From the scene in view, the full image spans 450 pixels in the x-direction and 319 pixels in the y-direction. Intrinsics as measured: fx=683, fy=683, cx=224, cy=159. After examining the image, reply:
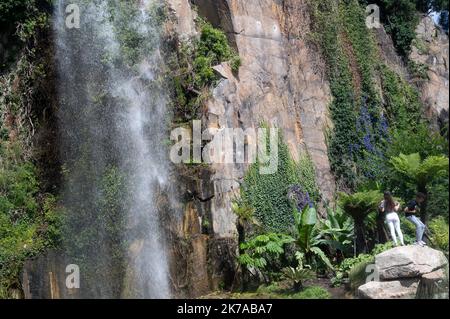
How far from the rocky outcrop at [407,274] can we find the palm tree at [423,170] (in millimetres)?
1544

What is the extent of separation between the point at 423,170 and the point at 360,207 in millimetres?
1447

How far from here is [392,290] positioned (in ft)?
38.3

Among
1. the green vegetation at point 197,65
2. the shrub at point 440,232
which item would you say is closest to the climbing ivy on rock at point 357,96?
the green vegetation at point 197,65

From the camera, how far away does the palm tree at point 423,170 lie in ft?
44.2

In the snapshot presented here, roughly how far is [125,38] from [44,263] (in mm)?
5851

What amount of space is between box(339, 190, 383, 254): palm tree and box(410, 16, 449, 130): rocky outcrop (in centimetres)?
966

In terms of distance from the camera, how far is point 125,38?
54.5ft

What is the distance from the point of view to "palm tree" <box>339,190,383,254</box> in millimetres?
Result: 13738

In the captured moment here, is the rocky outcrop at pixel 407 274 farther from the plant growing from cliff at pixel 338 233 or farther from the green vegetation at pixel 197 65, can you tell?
the green vegetation at pixel 197 65

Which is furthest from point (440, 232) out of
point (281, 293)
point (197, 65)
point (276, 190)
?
point (197, 65)

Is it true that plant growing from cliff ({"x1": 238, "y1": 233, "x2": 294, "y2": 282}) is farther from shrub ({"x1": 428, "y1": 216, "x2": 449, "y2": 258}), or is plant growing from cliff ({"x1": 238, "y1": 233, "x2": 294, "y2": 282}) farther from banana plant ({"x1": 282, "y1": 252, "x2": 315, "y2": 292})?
shrub ({"x1": 428, "y1": 216, "x2": 449, "y2": 258})

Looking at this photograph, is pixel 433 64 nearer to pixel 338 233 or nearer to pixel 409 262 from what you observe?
pixel 338 233
